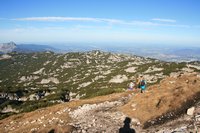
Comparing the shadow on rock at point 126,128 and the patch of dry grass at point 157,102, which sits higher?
the patch of dry grass at point 157,102

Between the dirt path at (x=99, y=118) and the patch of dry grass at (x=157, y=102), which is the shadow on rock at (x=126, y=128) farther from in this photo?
the patch of dry grass at (x=157, y=102)

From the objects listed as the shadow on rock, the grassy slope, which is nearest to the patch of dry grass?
the grassy slope

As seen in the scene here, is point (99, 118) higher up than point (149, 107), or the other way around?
point (149, 107)

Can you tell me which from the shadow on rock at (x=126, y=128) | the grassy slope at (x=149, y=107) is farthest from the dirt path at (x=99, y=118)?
the grassy slope at (x=149, y=107)

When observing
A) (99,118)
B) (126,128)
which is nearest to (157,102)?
(126,128)

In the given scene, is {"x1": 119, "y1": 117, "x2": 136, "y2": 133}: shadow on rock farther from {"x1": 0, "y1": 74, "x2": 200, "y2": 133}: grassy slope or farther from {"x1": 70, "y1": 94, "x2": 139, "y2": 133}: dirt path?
{"x1": 0, "y1": 74, "x2": 200, "y2": 133}: grassy slope

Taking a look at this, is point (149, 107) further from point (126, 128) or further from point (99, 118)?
point (99, 118)

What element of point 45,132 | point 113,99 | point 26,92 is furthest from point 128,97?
point 26,92

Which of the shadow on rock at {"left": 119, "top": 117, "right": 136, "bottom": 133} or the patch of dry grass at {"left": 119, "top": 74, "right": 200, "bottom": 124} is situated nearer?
the shadow on rock at {"left": 119, "top": 117, "right": 136, "bottom": 133}

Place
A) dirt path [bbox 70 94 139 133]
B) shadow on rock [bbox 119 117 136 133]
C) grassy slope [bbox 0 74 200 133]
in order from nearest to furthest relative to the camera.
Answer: shadow on rock [bbox 119 117 136 133] < dirt path [bbox 70 94 139 133] < grassy slope [bbox 0 74 200 133]

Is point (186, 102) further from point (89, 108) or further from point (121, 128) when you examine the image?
point (89, 108)

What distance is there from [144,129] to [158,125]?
1342mm

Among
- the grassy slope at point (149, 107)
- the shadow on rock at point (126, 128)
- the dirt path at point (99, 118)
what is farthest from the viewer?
the grassy slope at point (149, 107)

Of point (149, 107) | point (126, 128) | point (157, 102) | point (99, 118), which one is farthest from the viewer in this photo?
point (157, 102)
